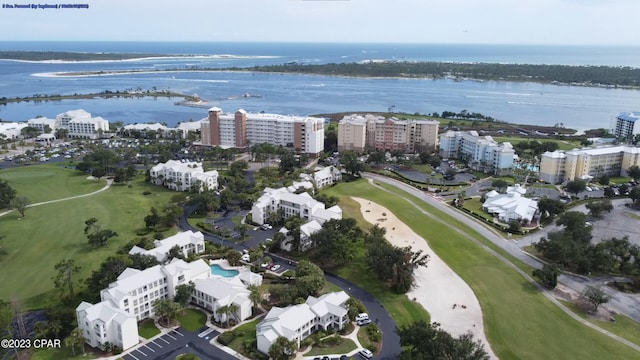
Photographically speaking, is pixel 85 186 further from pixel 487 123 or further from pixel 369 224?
pixel 487 123

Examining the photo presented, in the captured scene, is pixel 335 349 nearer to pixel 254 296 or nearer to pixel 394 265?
pixel 254 296

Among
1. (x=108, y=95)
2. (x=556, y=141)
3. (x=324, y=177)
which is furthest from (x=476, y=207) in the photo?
(x=108, y=95)

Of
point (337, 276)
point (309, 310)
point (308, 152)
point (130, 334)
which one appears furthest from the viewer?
point (308, 152)

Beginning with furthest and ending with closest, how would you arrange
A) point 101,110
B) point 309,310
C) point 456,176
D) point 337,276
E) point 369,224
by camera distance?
point 101,110
point 456,176
point 369,224
point 337,276
point 309,310

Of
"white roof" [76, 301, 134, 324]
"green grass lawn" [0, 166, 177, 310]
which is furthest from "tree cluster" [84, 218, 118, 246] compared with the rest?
"white roof" [76, 301, 134, 324]

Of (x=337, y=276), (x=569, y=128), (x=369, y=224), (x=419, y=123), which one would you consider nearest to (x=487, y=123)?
(x=569, y=128)

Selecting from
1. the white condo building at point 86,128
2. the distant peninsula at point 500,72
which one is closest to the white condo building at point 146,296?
the white condo building at point 86,128

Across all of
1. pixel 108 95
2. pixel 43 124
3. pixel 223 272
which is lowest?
pixel 223 272
